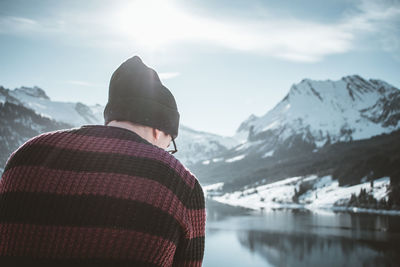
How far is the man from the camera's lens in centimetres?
175

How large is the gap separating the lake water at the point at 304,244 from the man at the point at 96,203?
4492cm

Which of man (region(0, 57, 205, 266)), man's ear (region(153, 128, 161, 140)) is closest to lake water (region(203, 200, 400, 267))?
man's ear (region(153, 128, 161, 140))

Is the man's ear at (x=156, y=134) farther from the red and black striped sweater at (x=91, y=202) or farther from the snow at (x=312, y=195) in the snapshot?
the snow at (x=312, y=195)

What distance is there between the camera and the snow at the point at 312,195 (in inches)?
4849

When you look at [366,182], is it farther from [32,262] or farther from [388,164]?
[32,262]

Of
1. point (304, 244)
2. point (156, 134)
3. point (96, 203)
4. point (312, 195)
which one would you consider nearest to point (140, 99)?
point (156, 134)

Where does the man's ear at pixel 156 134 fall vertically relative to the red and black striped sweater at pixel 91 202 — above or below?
above

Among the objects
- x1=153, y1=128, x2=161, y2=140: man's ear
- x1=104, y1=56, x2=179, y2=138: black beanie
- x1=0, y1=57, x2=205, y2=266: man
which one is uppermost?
x1=104, y1=56, x2=179, y2=138: black beanie

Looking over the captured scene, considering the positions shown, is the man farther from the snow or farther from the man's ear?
the snow

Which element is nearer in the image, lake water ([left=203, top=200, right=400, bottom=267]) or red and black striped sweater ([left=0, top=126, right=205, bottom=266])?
red and black striped sweater ([left=0, top=126, right=205, bottom=266])

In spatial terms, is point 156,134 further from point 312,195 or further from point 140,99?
point 312,195

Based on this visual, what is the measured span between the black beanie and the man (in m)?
0.24

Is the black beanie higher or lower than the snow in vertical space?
higher

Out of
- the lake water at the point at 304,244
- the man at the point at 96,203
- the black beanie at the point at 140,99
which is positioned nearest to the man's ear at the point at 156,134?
the black beanie at the point at 140,99
